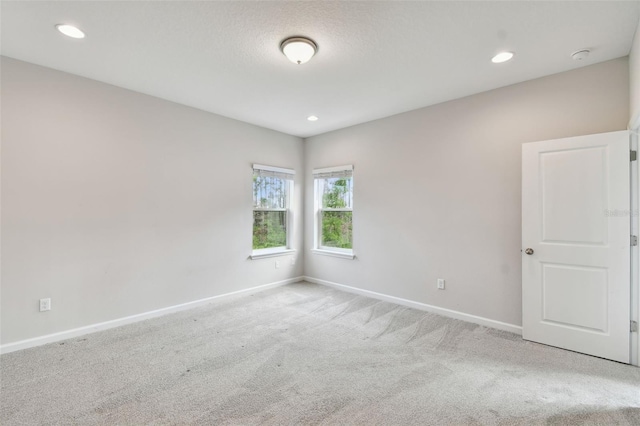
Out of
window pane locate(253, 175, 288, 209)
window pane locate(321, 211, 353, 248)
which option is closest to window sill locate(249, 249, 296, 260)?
window pane locate(321, 211, 353, 248)

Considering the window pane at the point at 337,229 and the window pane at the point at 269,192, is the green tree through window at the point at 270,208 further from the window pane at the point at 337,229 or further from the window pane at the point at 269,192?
the window pane at the point at 337,229

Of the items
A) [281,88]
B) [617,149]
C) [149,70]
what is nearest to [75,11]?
[149,70]

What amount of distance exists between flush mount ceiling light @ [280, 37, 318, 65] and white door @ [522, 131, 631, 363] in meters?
2.31

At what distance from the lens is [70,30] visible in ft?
7.34

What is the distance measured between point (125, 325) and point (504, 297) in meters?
4.21

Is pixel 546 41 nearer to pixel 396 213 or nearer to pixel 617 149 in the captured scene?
pixel 617 149

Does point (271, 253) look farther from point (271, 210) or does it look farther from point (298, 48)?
point (298, 48)

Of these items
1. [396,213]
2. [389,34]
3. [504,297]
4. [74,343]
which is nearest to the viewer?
[389,34]

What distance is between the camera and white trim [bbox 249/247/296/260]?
4.62 metres

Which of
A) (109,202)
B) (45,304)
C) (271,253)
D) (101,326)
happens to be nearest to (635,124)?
(271,253)

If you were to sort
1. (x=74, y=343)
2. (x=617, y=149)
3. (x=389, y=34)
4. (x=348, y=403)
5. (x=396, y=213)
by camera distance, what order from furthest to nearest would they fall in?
(x=396, y=213) < (x=74, y=343) < (x=617, y=149) < (x=389, y=34) < (x=348, y=403)

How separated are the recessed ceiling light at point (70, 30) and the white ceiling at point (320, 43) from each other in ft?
0.19

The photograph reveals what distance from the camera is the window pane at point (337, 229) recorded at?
484cm

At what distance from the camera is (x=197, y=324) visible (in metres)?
3.33
